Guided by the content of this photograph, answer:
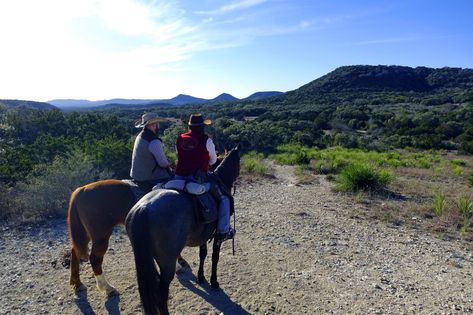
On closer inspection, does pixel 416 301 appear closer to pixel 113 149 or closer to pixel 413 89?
pixel 113 149

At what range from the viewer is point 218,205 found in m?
4.93

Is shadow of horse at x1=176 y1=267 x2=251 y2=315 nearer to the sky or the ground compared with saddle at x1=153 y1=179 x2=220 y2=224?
nearer to the ground

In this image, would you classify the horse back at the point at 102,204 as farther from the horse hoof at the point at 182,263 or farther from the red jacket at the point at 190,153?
the horse hoof at the point at 182,263

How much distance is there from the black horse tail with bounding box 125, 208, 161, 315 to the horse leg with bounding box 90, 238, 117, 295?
43.6 inches

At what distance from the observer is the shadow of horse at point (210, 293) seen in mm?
4762

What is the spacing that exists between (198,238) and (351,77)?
83.6 m

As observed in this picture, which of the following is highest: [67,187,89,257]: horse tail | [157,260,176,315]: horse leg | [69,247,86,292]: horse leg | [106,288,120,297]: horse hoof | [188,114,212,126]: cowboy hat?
[188,114,212,126]: cowboy hat

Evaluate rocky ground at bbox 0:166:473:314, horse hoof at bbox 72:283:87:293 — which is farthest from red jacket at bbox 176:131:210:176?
horse hoof at bbox 72:283:87:293

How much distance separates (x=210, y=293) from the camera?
203 inches

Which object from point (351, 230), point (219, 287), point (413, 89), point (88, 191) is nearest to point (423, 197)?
point (351, 230)

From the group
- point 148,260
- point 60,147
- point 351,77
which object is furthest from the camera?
point 351,77

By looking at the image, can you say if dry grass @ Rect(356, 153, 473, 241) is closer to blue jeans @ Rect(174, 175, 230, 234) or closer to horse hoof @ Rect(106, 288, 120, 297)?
blue jeans @ Rect(174, 175, 230, 234)

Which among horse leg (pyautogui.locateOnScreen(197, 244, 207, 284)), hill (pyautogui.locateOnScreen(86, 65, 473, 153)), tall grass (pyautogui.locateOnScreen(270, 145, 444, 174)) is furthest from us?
hill (pyautogui.locateOnScreen(86, 65, 473, 153))

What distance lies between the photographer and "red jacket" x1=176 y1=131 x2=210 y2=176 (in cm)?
471
